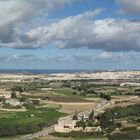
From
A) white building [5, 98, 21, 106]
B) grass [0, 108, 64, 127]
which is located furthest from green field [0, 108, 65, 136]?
white building [5, 98, 21, 106]

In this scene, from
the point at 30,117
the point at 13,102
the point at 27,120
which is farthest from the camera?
the point at 13,102

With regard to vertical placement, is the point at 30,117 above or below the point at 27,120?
above

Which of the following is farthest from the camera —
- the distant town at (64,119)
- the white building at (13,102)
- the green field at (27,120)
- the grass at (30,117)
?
the white building at (13,102)

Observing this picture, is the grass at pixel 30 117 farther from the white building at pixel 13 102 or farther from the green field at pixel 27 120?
the white building at pixel 13 102

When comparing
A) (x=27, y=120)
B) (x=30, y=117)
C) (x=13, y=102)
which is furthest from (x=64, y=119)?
(x=13, y=102)

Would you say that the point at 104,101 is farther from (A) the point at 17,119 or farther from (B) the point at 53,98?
(A) the point at 17,119

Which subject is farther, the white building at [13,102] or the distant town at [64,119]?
the white building at [13,102]

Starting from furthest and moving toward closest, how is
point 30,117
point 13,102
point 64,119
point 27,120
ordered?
1. point 13,102
2. point 30,117
3. point 64,119
4. point 27,120

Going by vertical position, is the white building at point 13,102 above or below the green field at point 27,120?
above

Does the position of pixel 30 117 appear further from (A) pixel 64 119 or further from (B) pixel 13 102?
(B) pixel 13 102

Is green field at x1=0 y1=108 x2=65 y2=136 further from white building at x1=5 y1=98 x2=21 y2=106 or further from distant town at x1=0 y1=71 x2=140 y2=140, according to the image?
white building at x1=5 y1=98 x2=21 y2=106

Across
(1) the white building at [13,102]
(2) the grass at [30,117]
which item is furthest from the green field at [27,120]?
(1) the white building at [13,102]
